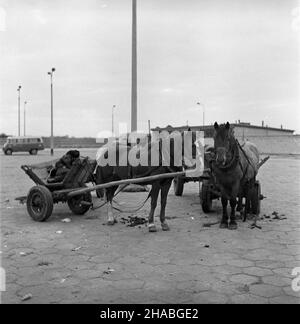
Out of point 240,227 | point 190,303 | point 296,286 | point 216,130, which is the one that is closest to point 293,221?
point 240,227

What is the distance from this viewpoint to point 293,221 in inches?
312

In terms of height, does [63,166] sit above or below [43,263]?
above

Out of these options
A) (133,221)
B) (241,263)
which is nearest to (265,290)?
(241,263)

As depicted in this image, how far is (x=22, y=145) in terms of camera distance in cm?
4453

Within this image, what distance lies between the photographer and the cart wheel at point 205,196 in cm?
852

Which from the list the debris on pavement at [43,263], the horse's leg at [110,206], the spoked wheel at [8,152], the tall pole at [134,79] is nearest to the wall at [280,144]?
the spoked wheel at [8,152]

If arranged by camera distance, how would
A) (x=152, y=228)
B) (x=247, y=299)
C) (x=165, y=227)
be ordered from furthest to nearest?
1. (x=165, y=227)
2. (x=152, y=228)
3. (x=247, y=299)

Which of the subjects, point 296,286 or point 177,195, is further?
point 177,195

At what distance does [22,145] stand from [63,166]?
3790cm

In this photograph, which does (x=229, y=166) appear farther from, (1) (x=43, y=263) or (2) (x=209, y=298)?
(1) (x=43, y=263)

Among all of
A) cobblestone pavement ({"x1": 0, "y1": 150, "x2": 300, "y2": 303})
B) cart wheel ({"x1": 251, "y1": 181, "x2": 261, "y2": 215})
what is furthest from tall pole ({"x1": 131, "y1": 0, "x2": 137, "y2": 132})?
cart wheel ({"x1": 251, "y1": 181, "x2": 261, "y2": 215})

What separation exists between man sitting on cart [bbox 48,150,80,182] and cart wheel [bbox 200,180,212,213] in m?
2.88

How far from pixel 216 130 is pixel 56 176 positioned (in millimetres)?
3805
